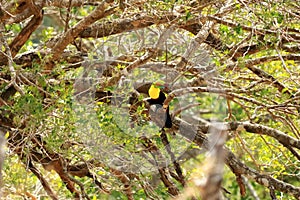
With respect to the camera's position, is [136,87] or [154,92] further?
[136,87]

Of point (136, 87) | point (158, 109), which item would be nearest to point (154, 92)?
point (158, 109)

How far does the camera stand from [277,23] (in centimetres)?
267

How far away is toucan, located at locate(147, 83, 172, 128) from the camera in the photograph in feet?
9.62

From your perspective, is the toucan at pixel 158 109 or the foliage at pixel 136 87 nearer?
the foliage at pixel 136 87

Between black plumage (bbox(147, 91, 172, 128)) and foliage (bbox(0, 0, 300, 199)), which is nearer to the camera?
foliage (bbox(0, 0, 300, 199))

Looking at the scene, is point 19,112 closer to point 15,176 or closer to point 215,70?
point 15,176

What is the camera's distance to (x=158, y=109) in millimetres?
2955

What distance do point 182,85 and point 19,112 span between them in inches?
35.3

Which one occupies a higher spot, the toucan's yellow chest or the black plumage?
the toucan's yellow chest

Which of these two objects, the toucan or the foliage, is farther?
the toucan

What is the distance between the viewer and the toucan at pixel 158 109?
9.62 ft

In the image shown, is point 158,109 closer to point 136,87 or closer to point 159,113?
point 159,113

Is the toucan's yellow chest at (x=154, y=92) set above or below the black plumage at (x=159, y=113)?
above

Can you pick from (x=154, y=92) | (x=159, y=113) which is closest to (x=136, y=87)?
(x=154, y=92)
